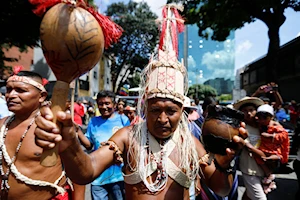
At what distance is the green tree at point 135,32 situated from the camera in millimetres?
21703

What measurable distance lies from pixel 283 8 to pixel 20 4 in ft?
34.4

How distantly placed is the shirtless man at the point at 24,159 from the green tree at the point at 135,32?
19.6m

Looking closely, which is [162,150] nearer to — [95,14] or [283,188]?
[95,14]

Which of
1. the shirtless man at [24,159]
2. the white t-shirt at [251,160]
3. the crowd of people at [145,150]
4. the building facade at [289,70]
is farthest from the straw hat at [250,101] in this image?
the building facade at [289,70]

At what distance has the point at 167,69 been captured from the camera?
2.01 meters

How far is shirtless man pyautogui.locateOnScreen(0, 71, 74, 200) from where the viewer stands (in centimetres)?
196

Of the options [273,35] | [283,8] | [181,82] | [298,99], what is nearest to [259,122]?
[181,82]

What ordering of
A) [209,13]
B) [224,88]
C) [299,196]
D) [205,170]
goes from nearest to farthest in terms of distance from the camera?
[205,170]
[299,196]
[209,13]
[224,88]

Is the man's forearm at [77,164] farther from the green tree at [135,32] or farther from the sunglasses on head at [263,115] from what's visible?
the green tree at [135,32]

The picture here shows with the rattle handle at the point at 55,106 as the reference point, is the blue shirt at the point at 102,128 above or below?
below

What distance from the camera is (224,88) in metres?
55.6

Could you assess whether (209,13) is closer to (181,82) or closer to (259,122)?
(259,122)

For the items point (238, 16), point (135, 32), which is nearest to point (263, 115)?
point (238, 16)

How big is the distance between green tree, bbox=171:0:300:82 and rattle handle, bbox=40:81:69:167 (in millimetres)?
11318
